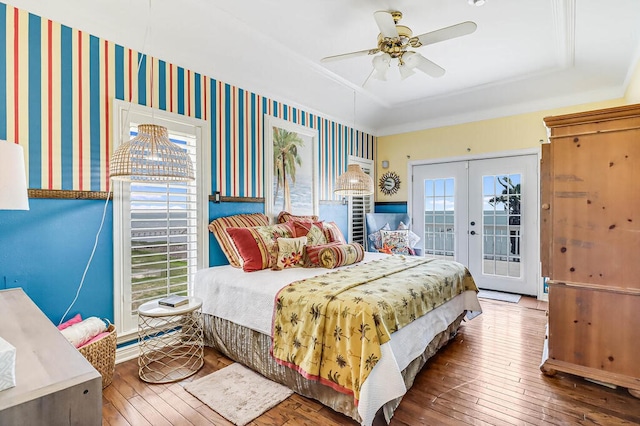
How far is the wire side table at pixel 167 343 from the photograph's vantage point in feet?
7.99

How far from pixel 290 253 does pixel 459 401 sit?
177 cm

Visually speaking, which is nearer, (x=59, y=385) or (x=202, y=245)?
(x=59, y=385)

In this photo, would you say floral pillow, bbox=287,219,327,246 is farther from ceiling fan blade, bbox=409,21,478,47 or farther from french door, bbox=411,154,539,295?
french door, bbox=411,154,539,295

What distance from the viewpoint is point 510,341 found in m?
3.11

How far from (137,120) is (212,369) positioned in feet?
7.19

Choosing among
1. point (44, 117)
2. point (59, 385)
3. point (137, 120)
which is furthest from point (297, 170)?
point (59, 385)

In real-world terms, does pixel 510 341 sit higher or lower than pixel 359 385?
lower

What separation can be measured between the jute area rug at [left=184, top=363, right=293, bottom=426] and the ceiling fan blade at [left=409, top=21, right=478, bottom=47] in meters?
2.75

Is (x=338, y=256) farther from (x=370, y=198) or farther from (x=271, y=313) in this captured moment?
(x=370, y=198)

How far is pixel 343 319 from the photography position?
1.98 m

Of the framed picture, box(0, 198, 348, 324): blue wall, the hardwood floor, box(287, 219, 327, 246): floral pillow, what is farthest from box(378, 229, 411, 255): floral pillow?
box(0, 198, 348, 324): blue wall

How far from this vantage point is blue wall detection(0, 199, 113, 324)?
2.22m

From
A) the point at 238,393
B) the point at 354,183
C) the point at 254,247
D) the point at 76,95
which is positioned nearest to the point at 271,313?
the point at 238,393

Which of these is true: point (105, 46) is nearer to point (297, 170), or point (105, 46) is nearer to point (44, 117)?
point (44, 117)
